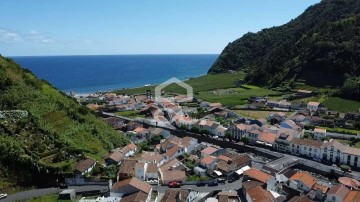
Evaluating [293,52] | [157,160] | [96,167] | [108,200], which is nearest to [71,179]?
[96,167]

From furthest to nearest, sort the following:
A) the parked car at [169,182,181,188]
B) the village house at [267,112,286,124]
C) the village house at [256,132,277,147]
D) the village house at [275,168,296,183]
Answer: the village house at [267,112,286,124], the village house at [256,132,277,147], the village house at [275,168,296,183], the parked car at [169,182,181,188]

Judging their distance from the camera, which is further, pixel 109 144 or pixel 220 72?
pixel 220 72

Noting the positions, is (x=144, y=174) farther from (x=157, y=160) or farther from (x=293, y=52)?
(x=293, y=52)

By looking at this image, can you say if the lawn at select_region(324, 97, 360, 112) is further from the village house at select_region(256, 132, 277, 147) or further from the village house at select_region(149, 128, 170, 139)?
the village house at select_region(149, 128, 170, 139)

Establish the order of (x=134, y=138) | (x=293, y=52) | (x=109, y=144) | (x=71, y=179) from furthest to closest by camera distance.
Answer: (x=293, y=52)
(x=134, y=138)
(x=109, y=144)
(x=71, y=179)

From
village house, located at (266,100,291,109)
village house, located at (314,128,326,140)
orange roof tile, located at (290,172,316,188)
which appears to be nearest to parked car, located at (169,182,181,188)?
orange roof tile, located at (290,172,316,188)

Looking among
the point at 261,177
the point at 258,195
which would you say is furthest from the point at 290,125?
the point at 258,195

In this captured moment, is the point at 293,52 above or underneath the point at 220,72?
above
